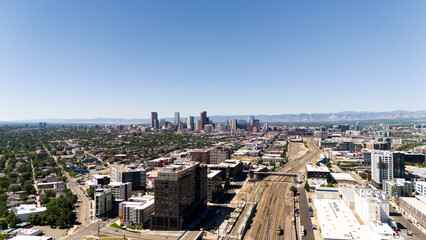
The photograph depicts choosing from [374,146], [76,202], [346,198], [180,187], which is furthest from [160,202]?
[374,146]

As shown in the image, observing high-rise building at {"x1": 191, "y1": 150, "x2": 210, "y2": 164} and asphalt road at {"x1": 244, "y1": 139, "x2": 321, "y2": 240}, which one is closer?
asphalt road at {"x1": 244, "y1": 139, "x2": 321, "y2": 240}

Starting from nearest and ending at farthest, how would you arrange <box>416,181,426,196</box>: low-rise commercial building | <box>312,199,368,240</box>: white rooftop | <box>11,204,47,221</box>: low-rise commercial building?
A: <box>312,199,368,240</box>: white rooftop → <box>11,204,47,221</box>: low-rise commercial building → <box>416,181,426,196</box>: low-rise commercial building

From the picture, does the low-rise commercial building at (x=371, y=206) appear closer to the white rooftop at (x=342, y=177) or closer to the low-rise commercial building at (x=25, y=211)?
the white rooftop at (x=342, y=177)

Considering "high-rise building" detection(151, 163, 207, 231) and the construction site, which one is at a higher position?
"high-rise building" detection(151, 163, 207, 231)

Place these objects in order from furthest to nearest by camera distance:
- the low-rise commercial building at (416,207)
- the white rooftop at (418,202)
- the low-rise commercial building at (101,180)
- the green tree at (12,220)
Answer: the low-rise commercial building at (101,180), the white rooftop at (418,202), the low-rise commercial building at (416,207), the green tree at (12,220)

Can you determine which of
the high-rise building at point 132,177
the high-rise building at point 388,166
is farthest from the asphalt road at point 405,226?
the high-rise building at point 132,177

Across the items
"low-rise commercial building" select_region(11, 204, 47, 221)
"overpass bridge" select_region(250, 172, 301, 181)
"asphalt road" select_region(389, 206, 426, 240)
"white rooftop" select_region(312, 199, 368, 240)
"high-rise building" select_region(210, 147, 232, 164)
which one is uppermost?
"high-rise building" select_region(210, 147, 232, 164)

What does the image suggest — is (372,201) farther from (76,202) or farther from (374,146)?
(374,146)

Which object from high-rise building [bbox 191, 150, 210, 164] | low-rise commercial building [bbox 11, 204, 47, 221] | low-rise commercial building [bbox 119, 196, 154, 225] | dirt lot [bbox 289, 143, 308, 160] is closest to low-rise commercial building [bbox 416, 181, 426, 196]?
low-rise commercial building [bbox 119, 196, 154, 225]

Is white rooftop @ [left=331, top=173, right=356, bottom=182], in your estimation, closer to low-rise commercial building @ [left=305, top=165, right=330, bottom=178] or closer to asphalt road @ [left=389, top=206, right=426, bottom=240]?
low-rise commercial building @ [left=305, top=165, right=330, bottom=178]
